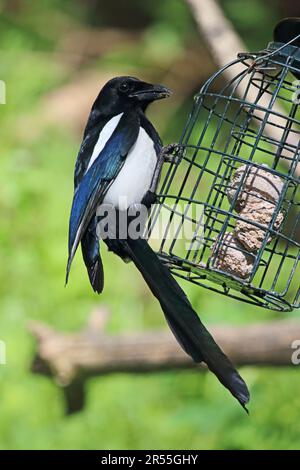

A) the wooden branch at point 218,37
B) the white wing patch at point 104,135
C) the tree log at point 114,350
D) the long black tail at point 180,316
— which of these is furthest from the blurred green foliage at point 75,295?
the white wing patch at point 104,135

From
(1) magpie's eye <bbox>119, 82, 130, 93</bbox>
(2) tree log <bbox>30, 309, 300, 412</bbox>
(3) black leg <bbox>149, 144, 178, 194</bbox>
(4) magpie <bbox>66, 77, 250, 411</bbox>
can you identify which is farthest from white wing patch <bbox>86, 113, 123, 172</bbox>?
(2) tree log <bbox>30, 309, 300, 412</bbox>

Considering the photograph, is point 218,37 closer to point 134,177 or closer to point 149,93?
point 149,93

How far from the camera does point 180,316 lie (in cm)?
370

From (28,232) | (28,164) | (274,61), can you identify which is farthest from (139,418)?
(274,61)

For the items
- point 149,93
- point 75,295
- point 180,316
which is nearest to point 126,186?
point 149,93

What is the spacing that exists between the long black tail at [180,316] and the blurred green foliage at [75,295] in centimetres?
147

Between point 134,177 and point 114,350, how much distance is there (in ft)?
5.57

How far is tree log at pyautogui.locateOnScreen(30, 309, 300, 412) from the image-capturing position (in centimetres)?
534

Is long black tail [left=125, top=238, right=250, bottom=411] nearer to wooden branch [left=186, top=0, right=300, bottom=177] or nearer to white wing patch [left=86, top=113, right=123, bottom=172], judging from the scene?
white wing patch [left=86, top=113, right=123, bottom=172]

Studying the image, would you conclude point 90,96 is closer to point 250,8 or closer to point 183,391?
point 250,8

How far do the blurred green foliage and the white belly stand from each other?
1.49m

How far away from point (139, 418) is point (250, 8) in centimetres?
334

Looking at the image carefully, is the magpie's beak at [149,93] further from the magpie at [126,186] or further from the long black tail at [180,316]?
the long black tail at [180,316]

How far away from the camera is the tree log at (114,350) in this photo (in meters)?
5.34
